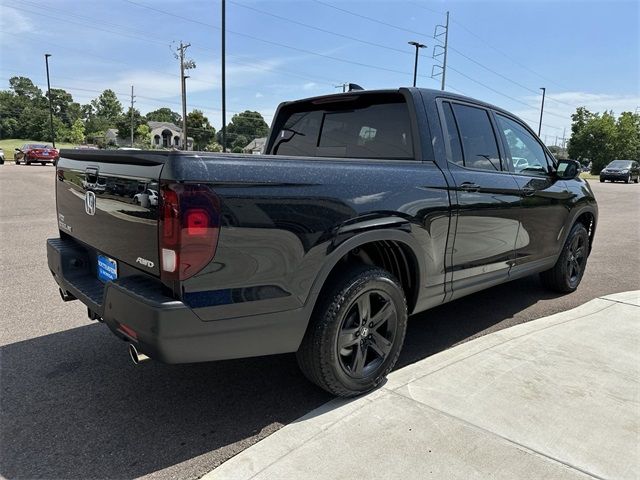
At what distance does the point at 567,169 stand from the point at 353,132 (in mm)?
2478

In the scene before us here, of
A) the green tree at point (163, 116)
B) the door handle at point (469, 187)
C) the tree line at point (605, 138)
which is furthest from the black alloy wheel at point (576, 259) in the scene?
the green tree at point (163, 116)

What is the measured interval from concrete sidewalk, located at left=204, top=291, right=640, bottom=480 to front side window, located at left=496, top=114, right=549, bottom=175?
165cm

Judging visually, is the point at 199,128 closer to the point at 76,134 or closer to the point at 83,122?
the point at 76,134

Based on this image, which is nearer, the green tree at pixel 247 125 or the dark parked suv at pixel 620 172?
the dark parked suv at pixel 620 172

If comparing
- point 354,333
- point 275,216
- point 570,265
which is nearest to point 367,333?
point 354,333

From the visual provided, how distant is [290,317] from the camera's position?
2.43 meters

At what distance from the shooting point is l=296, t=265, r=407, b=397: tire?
262 centimetres

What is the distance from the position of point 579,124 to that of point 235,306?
67.7 m

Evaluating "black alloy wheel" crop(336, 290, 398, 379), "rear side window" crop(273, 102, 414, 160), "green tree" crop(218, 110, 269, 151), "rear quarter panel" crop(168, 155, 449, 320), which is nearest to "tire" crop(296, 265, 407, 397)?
"black alloy wheel" crop(336, 290, 398, 379)

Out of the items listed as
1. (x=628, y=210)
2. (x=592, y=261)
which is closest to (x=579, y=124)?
(x=628, y=210)

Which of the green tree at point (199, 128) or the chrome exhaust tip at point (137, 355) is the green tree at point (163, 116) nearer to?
the green tree at point (199, 128)

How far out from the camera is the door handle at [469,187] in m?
3.40

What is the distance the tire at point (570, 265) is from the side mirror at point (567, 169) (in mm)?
629

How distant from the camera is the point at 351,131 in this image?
3.68 metres
